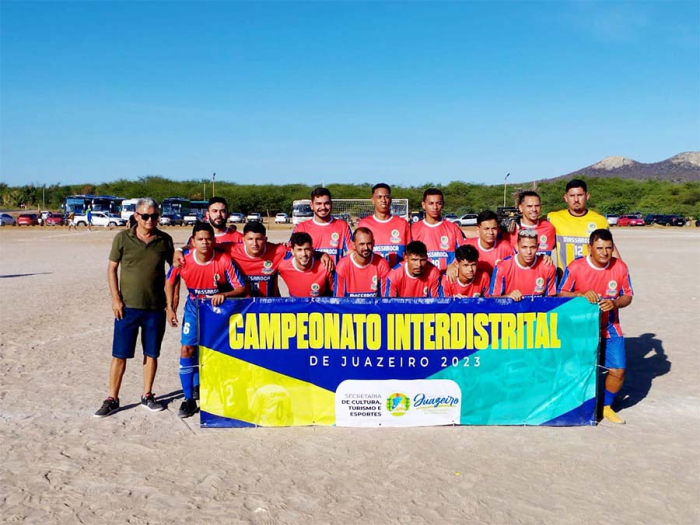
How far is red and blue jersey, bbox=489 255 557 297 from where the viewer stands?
19.7ft

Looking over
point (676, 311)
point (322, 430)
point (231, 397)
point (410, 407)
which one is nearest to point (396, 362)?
point (410, 407)

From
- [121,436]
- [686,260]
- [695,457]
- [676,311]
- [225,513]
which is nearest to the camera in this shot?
[225,513]

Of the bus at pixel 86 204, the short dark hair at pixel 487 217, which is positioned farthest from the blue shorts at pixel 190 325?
the bus at pixel 86 204

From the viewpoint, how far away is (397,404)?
5.60 meters

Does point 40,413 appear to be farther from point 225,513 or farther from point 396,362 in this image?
point 396,362

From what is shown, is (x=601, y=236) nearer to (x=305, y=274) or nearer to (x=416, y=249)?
(x=416, y=249)

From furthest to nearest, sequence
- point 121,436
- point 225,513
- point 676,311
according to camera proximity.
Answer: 1. point 676,311
2. point 121,436
3. point 225,513

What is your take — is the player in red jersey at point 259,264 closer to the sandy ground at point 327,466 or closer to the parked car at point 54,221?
the sandy ground at point 327,466

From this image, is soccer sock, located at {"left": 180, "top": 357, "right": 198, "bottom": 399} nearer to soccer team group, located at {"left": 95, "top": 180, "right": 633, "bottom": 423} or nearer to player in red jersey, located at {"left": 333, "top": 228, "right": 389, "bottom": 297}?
soccer team group, located at {"left": 95, "top": 180, "right": 633, "bottom": 423}

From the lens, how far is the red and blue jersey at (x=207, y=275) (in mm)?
6020

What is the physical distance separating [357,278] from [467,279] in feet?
3.72

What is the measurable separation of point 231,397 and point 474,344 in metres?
2.33

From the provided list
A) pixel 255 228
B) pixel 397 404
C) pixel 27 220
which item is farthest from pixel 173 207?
pixel 397 404

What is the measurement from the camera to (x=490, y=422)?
561 cm
